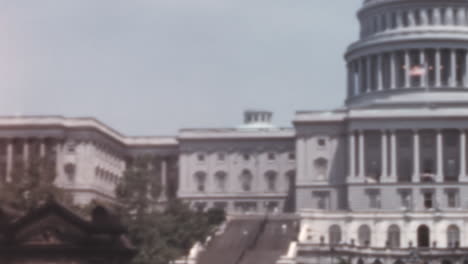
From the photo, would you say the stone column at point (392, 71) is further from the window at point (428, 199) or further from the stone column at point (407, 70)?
the window at point (428, 199)

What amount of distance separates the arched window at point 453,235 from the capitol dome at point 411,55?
101 ft

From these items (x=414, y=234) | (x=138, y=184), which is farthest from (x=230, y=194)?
(x=138, y=184)

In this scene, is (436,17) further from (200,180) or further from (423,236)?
(423,236)

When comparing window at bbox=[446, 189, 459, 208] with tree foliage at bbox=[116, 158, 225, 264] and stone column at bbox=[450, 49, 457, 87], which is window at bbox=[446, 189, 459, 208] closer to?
stone column at bbox=[450, 49, 457, 87]

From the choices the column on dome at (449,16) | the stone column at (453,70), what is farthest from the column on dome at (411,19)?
the stone column at (453,70)

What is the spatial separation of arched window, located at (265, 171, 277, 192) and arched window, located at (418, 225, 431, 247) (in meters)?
46.5

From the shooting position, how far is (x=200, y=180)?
564ft

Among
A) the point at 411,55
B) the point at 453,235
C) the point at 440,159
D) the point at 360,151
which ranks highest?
the point at 411,55

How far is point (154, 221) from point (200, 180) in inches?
2961

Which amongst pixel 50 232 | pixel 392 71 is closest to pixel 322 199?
pixel 392 71

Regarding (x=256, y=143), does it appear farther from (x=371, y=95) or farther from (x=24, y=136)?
(x=24, y=136)

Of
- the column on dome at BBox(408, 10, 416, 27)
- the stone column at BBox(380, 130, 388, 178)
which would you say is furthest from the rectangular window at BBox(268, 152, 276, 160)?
the stone column at BBox(380, 130, 388, 178)

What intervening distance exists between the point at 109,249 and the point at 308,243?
339 ft

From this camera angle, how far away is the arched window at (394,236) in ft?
416
